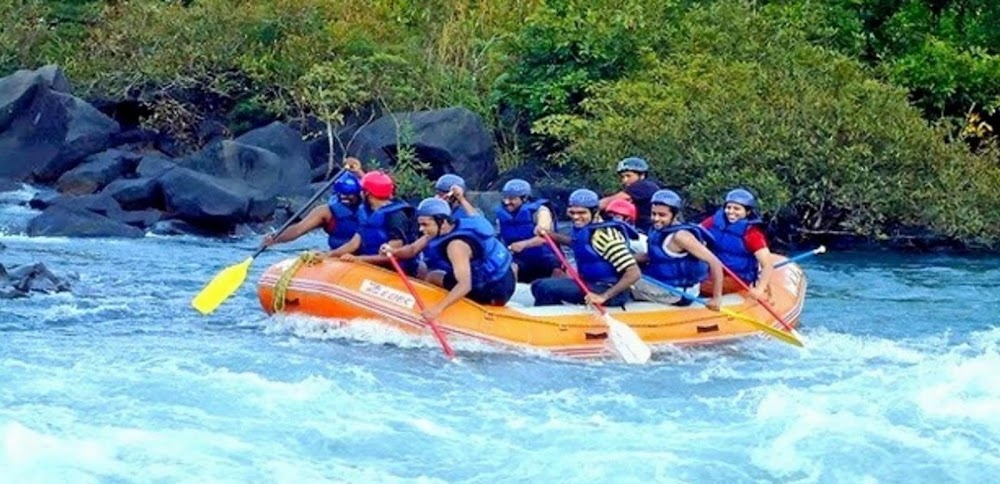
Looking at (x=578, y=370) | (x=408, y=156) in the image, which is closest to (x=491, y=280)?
(x=578, y=370)

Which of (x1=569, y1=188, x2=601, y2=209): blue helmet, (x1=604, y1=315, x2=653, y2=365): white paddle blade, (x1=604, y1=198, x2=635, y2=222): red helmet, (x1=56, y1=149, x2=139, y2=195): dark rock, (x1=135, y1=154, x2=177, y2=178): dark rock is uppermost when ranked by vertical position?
(x1=569, y1=188, x2=601, y2=209): blue helmet

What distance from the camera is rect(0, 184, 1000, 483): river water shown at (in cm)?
880

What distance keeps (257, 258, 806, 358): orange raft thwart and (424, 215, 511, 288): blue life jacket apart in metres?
0.21

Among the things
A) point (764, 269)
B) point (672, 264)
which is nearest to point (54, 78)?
point (672, 264)

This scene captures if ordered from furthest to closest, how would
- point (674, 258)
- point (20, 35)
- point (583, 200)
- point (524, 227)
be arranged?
point (20, 35) < point (524, 227) < point (674, 258) < point (583, 200)

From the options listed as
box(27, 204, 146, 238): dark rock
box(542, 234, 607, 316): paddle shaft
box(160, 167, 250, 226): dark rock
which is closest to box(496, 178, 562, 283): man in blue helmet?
box(542, 234, 607, 316): paddle shaft

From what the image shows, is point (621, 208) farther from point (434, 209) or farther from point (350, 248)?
point (350, 248)

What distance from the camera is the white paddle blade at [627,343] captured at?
11211 mm

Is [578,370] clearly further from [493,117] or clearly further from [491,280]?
[493,117]

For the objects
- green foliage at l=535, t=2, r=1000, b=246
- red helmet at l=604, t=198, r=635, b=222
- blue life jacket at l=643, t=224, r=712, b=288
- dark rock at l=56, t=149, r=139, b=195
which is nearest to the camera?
red helmet at l=604, t=198, r=635, b=222

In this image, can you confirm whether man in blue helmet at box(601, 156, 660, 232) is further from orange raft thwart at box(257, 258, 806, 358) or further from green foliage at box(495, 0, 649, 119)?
green foliage at box(495, 0, 649, 119)

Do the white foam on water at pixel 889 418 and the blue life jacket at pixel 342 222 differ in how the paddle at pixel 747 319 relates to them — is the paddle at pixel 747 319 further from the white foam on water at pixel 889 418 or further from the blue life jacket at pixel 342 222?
the blue life jacket at pixel 342 222

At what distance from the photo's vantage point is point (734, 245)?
12391 millimetres

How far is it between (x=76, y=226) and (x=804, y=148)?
7.39m
